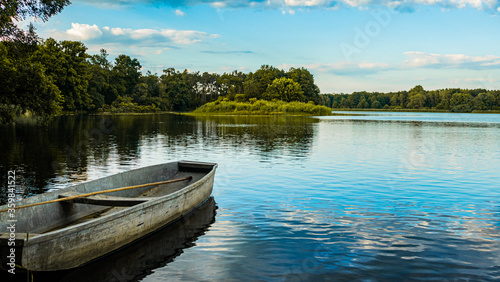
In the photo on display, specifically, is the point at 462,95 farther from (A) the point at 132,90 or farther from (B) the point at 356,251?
(B) the point at 356,251

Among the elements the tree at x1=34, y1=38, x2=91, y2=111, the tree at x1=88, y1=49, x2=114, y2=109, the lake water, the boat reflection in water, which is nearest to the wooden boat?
the boat reflection in water

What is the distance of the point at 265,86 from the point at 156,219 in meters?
145

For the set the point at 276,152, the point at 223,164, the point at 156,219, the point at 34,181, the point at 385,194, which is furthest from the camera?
the point at 276,152

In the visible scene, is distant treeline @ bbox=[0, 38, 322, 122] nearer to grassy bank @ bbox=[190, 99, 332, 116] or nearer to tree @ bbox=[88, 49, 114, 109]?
tree @ bbox=[88, 49, 114, 109]

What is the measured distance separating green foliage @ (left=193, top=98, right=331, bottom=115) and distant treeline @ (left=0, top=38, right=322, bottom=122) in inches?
485

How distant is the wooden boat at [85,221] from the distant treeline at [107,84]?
13.5 meters

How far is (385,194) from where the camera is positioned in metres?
17.2

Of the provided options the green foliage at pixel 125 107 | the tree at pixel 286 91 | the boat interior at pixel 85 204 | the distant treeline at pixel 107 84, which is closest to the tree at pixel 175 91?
the distant treeline at pixel 107 84

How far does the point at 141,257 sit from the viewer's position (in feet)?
33.0

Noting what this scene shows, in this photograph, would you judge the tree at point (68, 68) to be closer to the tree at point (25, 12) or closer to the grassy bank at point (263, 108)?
the grassy bank at point (263, 108)

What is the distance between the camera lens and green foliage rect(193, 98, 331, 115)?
123 meters

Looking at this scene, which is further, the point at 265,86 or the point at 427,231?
the point at 265,86

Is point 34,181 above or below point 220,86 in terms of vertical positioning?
below

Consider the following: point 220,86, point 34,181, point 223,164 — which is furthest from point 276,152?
point 220,86
